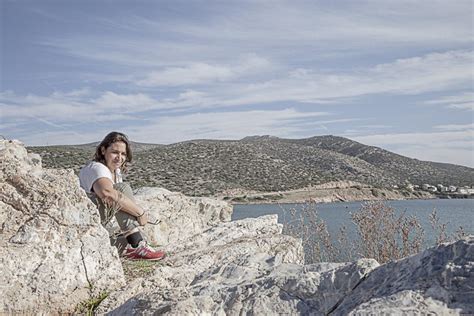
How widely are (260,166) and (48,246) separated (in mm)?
51260

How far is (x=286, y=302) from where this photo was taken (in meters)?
3.14

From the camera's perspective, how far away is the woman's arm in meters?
5.86

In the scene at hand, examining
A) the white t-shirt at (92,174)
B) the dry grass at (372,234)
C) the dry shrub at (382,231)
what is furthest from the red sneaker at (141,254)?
the dry shrub at (382,231)

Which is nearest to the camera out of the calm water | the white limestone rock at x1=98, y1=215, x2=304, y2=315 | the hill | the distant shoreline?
the white limestone rock at x1=98, y1=215, x2=304, y2=315

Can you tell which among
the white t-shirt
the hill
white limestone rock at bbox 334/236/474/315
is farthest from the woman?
the hill

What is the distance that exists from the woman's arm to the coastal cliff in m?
0.62

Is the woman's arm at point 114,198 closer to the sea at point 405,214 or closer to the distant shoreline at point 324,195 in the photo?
the sea at point 405,214

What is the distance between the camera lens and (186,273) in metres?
4.51

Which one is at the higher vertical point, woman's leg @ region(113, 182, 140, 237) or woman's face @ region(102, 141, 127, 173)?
woman's face @ region(102, 141, 127, 173)

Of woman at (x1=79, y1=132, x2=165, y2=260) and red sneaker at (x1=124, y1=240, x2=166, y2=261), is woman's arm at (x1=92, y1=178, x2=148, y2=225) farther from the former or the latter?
red sneaker at (x1=124, y1=240, x2=166, y2=261)

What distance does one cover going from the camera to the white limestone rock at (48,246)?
414 centimetres

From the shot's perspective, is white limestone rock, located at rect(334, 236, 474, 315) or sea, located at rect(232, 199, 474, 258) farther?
sea, located at rect(232, 199, 474, 258)

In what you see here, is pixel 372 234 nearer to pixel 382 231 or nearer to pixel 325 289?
pixel 382 231

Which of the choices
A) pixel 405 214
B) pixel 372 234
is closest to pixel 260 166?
pixel 405 214
